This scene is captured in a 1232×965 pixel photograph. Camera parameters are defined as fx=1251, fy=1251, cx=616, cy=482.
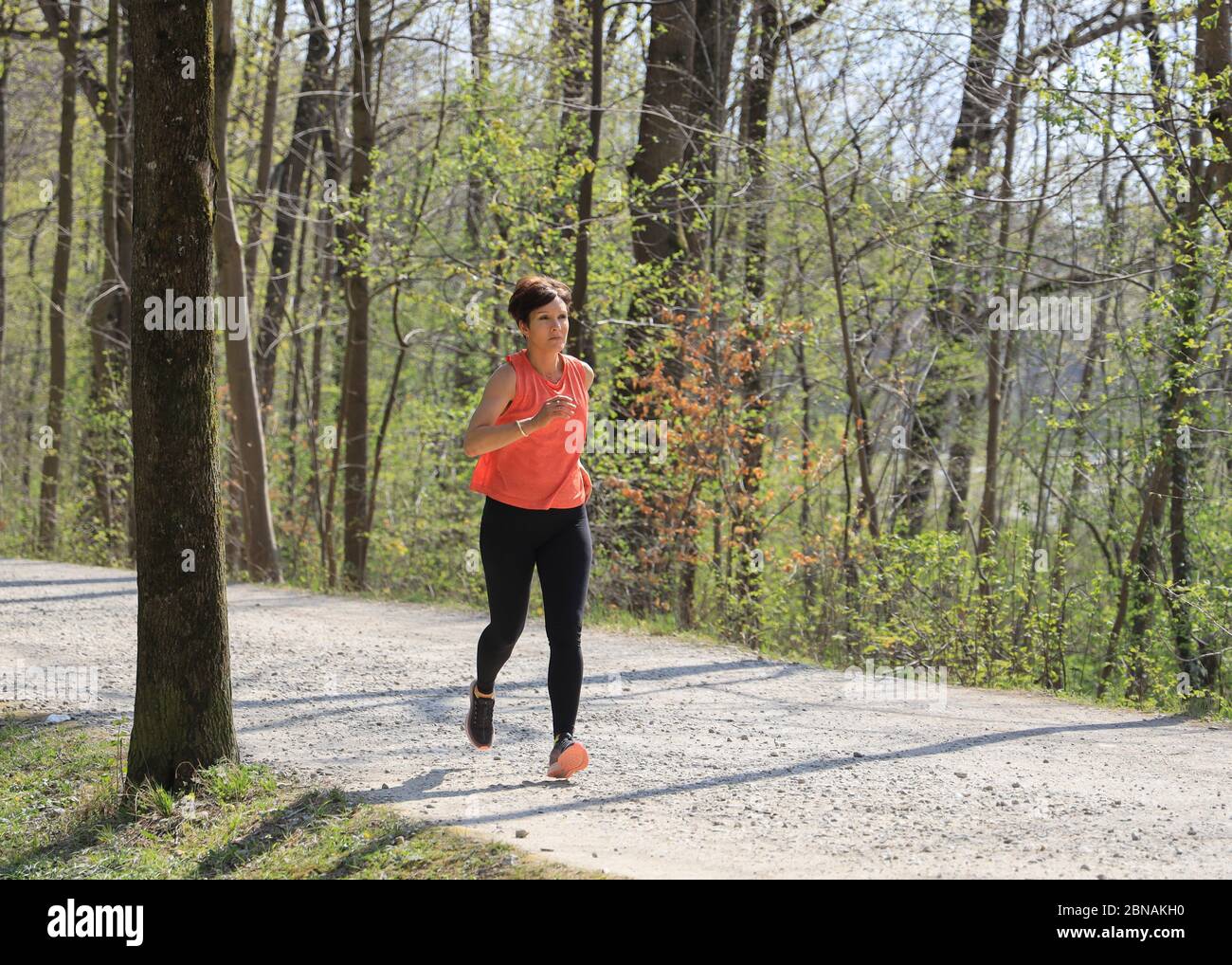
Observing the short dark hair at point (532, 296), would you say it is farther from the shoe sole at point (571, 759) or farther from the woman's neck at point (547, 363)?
the shoe sole at point (571, 759)

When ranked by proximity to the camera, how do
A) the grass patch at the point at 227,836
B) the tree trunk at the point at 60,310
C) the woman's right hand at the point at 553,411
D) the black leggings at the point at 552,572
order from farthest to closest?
the tree trunk at the point at 60,310, the black leggings at the point at 552,572, the woman's right hand at the point at 553,411, the grass patch at the point at 227,836

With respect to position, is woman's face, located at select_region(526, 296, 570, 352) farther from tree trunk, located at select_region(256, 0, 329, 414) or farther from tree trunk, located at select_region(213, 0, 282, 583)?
tree trunk, located at select_region(256, 0, 329, 414)

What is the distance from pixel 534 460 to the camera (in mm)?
5492

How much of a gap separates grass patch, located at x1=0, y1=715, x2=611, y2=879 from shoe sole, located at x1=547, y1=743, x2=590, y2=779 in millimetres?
806

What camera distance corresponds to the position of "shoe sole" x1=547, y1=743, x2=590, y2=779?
18.6 feet

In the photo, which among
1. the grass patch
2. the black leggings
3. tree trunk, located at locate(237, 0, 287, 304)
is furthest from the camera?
tree trunk, located at locate(237, 0, 287, 304)

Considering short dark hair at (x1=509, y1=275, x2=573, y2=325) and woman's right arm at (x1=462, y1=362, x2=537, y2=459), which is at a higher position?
short dark hair at (x1=509, y1=275, x2=573, y2=325)

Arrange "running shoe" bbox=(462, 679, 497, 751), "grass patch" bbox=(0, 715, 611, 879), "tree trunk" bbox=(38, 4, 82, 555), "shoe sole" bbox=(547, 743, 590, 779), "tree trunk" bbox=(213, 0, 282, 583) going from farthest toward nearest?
"tree trunk" bbox=(38, 4, 82, 555) < "tree trunk" bbox=(213, 0, 282, 583) < "running shoe" bbox=(462, 679, 497, 751) < "shoe sole" bbox=(547, 743, 590, 779) < "grass patch" bbox=(0, 715, 611, 879)

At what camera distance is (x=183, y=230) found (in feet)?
17.9

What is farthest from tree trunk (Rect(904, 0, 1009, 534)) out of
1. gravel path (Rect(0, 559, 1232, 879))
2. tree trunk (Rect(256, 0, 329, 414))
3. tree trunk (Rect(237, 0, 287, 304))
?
tree trunk (Rect(256, 0, 329, 414))

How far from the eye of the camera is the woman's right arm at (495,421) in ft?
17.5

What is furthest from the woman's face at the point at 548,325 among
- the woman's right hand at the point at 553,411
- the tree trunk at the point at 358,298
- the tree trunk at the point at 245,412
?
the tree trunk at the point at 245,412

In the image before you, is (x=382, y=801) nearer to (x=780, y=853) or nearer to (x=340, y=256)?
(x=780, y=853)
